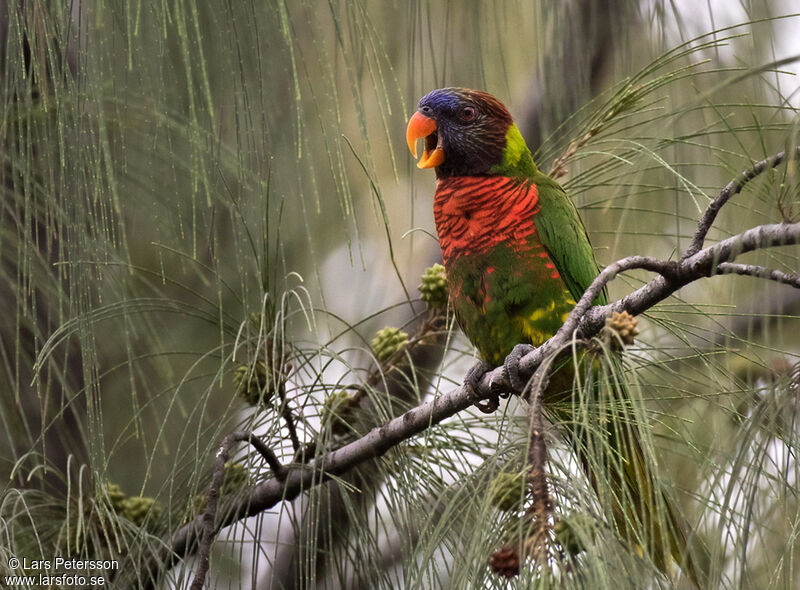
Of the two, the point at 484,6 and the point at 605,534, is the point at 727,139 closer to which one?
the point at 484,6

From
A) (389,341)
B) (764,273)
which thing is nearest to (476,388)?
(389,341)

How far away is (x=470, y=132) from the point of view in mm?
1752

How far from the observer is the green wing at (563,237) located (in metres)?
1.58

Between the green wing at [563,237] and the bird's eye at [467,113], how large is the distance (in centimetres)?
26

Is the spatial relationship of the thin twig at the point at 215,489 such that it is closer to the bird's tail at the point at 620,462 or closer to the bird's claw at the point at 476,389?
the bird's claw at the point at 476,389

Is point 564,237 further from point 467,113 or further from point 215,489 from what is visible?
point 215,489

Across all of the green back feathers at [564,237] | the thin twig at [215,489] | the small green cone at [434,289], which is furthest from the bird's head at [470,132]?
the thin twig at [215,489]

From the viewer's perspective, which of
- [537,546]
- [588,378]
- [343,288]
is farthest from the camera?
[343,288]

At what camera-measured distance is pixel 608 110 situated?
1.39 meters

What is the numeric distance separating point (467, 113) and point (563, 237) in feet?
1.27

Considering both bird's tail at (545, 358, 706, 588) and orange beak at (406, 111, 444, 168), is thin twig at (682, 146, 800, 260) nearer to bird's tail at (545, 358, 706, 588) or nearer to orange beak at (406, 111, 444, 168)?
bird's tail at (545, 358, 706, 588)

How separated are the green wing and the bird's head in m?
0.15

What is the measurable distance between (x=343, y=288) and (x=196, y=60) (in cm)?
130

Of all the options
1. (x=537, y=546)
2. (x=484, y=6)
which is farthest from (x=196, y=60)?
(x=537, y=546)
